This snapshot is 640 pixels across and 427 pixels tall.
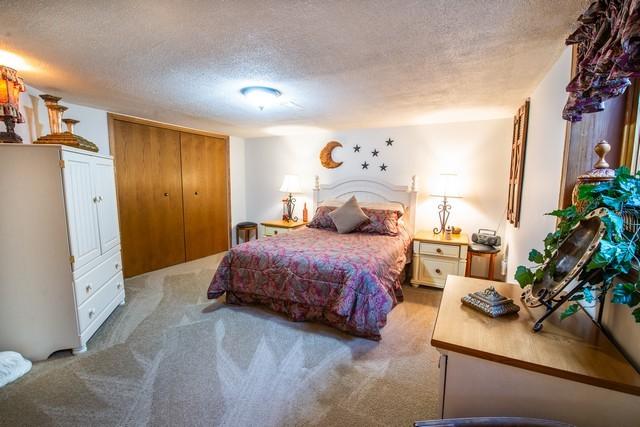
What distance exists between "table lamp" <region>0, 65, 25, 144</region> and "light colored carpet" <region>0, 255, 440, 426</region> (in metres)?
1.68

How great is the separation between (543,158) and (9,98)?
3.71m

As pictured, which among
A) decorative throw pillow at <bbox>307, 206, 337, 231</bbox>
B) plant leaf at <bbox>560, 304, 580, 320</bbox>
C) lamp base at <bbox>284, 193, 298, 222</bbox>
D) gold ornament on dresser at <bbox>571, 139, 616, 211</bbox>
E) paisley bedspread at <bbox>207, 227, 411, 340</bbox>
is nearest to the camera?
plant leaf at <bbox>560, 304, 580, 320</bbox>

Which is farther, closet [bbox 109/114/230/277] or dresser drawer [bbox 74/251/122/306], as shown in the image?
closet [bbox 109/114/230/277]

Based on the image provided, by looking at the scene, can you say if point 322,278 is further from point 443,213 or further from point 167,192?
point 167,192

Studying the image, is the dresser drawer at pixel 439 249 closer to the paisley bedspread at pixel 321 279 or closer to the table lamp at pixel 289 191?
the paisley bedspread at pixel 321 279

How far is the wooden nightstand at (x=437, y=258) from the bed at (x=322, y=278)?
30cm

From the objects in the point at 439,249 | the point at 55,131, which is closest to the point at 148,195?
the point at 55,131

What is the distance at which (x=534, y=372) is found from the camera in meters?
0.87

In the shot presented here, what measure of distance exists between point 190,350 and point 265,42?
224 centimetres

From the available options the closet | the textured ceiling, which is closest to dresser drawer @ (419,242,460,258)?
the textured ceiling

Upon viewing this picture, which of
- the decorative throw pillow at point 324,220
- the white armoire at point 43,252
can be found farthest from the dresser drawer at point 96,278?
the decorative throw pillow at point 324,220

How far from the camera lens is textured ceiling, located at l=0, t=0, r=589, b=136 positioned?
4.36ft

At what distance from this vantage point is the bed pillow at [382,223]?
348 cm

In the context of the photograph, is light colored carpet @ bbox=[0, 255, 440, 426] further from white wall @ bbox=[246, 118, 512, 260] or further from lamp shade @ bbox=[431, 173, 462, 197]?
white wall @ bbox=[246, 118, 512, 260]
